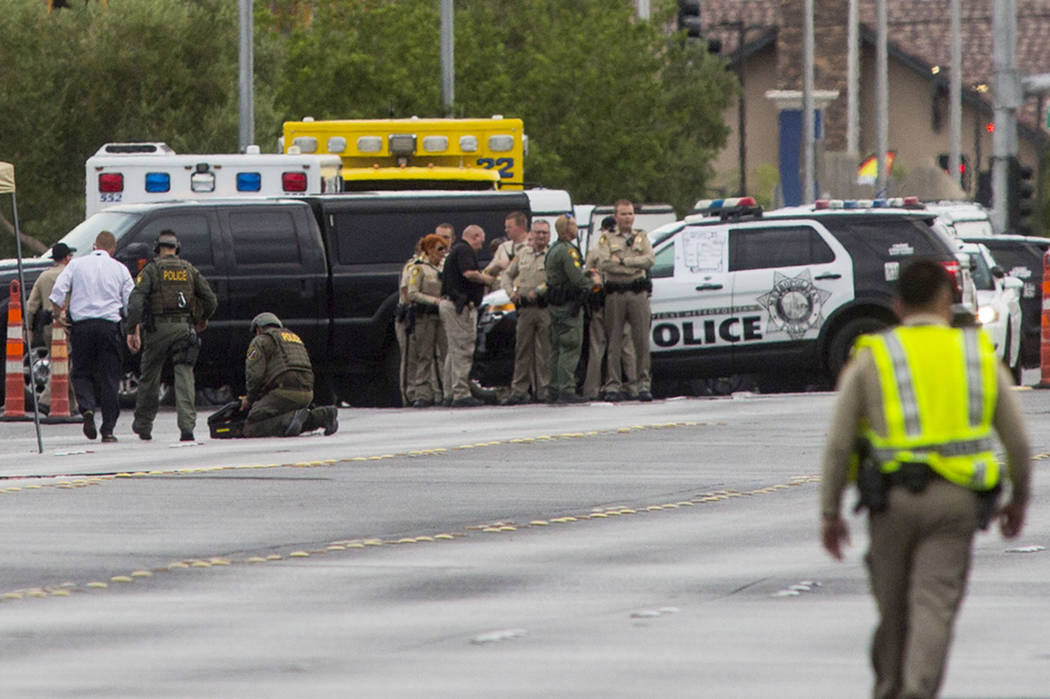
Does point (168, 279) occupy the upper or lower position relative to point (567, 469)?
upper

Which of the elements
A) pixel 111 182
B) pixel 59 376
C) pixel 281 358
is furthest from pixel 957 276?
pixel 111 182

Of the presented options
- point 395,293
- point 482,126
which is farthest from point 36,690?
Result: point 482,126

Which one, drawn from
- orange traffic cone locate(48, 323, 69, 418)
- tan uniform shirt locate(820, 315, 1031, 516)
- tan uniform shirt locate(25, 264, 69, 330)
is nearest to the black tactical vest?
tan uniform shirt locate(25, 264, 69, 330)

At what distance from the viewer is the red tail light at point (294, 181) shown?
84.3 feet

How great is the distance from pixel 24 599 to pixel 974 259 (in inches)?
613

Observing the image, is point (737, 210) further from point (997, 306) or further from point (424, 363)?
point (424, 363)

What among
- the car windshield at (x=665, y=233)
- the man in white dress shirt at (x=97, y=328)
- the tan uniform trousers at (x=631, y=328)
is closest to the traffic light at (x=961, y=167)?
the car windshield at (x=665, y=233)

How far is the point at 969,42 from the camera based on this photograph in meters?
95.2

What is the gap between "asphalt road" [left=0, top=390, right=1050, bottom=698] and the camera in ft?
28.5

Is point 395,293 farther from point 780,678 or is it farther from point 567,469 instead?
point 780,678

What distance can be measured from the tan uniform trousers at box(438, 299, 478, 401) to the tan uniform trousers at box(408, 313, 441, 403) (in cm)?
12

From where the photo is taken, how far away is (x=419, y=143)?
95.8ft

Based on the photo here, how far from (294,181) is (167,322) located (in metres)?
6.23

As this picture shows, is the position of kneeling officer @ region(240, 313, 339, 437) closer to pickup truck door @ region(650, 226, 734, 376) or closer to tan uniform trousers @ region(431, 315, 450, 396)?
tan uniform trousers @ region(431, 315, 450, 396)
